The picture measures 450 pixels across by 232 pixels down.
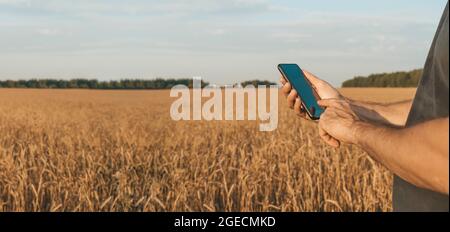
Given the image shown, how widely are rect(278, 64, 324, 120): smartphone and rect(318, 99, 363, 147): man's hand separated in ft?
0.13

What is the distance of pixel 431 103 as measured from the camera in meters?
1.40

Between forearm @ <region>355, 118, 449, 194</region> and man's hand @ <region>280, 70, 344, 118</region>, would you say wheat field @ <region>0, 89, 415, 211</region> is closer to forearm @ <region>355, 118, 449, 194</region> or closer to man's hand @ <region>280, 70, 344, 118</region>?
man's hand @ <region>280, 70, 344, 118</region>


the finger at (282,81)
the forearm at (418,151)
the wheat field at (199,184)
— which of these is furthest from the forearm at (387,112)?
the wheat field at (199,184)

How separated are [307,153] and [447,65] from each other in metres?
4.35

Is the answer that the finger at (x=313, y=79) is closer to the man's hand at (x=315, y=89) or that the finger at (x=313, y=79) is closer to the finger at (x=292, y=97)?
the man's hand at (x=315, y=89)

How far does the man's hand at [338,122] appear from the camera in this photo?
1557 millimetres

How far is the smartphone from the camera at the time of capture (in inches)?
70.7

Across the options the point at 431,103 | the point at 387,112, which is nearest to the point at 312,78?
the point at 387,112

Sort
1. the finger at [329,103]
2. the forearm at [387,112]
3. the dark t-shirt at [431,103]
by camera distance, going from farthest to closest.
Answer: the forearm at [387,112], the finger at [329,103], the dark t-shirt at [431,103]

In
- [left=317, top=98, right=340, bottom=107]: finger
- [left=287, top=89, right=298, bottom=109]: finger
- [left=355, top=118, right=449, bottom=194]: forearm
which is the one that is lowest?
[left=355, top=118, right=449, bottom=194]: forearm

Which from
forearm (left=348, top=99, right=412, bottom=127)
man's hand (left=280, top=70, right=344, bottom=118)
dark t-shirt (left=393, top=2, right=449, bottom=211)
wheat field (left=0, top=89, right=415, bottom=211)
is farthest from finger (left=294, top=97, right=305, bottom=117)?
wheat field (left=0, top=89, right=415, bottom=211)

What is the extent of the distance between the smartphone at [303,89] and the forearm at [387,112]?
16 centimetres
